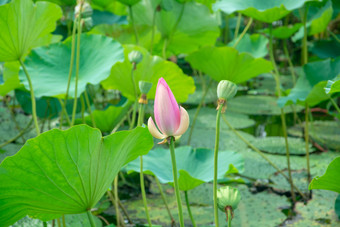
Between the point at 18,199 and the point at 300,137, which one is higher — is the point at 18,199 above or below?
above

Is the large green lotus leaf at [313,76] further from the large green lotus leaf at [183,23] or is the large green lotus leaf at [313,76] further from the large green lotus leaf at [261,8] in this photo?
the large green lotus leaf at [183,23]

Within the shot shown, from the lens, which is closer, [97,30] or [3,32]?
[3,32]

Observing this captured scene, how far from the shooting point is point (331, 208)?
1.31 m

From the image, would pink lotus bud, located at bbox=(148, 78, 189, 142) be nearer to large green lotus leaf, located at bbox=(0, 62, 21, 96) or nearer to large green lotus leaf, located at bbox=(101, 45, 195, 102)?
large green lotus leaf, located at bbox=(101, 45, 195, 102)

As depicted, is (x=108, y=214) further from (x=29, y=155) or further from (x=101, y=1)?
A: (x=101, y=1)

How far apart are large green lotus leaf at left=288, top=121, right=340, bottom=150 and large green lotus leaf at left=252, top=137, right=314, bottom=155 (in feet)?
0.27

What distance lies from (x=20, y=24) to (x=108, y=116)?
576mm

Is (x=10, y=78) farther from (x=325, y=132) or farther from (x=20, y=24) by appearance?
(x=325, y=132)

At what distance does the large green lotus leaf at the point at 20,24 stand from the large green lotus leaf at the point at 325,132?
1208 mm

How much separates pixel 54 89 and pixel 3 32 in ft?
0.97

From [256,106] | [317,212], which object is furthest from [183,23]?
[317,212]

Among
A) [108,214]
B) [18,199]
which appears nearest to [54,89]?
[108,214]

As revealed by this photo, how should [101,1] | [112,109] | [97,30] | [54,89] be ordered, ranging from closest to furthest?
[54,89], [112,109], [97,30], [101,1]

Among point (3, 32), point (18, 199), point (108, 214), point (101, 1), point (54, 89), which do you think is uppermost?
point (101, 1)
